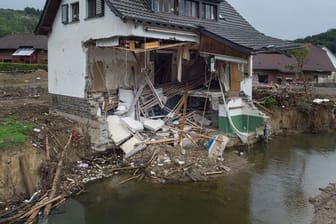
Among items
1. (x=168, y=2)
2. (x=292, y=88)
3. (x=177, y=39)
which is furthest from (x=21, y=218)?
(x=292, y=88)

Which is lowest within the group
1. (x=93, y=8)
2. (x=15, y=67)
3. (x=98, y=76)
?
(x=98, y=76)

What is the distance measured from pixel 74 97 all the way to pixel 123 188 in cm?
717

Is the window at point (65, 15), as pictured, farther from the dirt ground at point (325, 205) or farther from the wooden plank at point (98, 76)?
the dirt ground at point (325, 205)

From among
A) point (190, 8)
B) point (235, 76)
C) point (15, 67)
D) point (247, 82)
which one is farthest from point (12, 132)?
point (15, 67)

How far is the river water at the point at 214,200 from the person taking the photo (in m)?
10.4

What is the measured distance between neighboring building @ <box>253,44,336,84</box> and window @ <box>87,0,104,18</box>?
2286 centimetres

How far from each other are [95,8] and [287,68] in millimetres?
25869

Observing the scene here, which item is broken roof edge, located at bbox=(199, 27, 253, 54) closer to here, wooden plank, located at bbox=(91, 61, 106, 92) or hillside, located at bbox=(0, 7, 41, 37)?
wooden plank, located at bbox=(91, 61, 106, 92)

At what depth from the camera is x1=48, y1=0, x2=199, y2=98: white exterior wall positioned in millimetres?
15672

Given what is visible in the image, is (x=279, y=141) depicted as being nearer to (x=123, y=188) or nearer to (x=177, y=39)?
(x=177, y=39)

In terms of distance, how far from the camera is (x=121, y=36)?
15.6 m

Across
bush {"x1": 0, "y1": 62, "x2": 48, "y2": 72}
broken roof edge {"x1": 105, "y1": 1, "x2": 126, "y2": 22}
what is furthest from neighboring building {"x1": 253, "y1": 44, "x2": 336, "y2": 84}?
broken roof edge {"x1": 105, "y1": 1, "x2": 126, "y2": 22}

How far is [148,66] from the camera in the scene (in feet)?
66.3

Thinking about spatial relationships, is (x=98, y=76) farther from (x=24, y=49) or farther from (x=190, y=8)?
(x=24, y=49)
